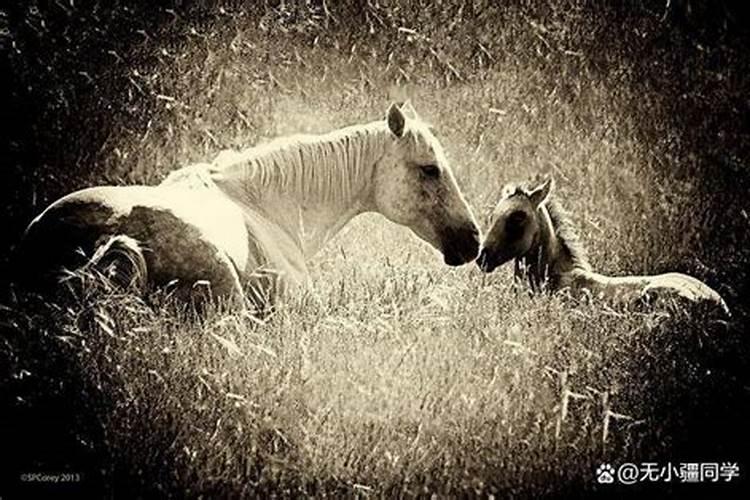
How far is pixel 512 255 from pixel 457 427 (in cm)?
44

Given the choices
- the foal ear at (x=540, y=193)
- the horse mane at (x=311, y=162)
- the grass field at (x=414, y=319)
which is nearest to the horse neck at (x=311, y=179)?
the horse mane at (x=311, y=162)

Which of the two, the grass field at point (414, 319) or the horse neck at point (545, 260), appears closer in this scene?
the grass field at point (414, 319)

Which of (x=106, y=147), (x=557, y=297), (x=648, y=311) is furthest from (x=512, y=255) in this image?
(x=106, y=147)

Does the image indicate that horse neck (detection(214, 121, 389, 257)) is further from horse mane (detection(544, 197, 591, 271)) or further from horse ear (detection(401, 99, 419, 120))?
horse mane (detection(544, 197, 591, 271))

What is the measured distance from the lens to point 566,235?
3166 millimetres

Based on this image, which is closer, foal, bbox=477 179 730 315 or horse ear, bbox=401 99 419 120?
foal, bbox=477 179 730 315

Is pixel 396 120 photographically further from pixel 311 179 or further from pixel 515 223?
pixel 515 223

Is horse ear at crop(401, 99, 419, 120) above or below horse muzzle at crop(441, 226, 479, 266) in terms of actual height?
above

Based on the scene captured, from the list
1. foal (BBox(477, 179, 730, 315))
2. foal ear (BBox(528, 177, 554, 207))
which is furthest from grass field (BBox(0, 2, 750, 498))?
foal ear (BBox(528, 177, 554, 207))

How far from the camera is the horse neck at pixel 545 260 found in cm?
313

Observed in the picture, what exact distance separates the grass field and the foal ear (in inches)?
6.7

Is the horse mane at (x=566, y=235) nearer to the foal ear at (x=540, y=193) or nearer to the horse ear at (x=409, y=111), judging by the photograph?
the foal ear at (x=540, y=193)

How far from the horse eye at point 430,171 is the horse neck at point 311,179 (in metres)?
0.11

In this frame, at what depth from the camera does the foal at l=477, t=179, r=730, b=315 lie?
309 centimetres
